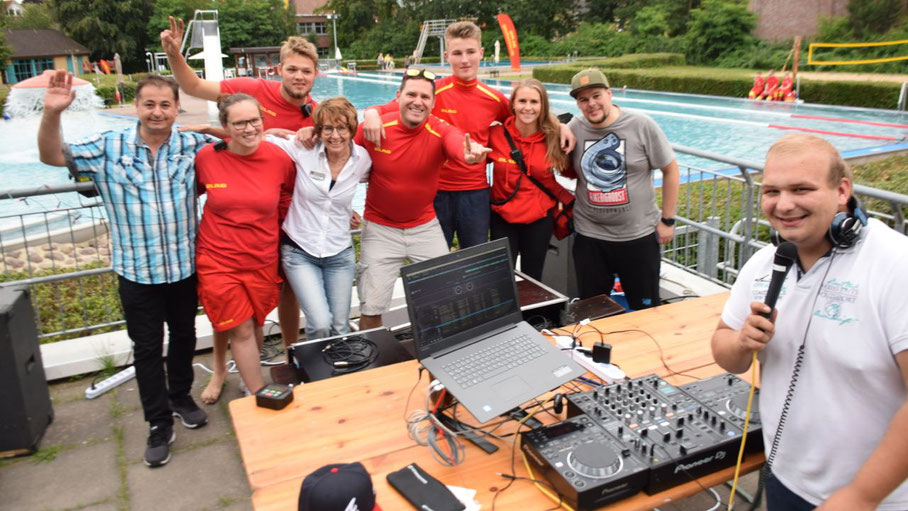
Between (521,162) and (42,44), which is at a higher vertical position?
(42,44)

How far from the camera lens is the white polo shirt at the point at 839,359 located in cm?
176

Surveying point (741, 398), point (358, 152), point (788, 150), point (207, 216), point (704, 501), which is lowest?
point (704, 501)

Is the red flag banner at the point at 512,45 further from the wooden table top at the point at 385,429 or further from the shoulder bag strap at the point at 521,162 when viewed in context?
the wooden table top at the point at 385,429

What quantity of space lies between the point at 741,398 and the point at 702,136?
1671 cm

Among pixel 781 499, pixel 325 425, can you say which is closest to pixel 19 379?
pixel 325 425

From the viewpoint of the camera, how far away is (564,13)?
5034 centimetres

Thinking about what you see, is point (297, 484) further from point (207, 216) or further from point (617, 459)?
point (207, 216)

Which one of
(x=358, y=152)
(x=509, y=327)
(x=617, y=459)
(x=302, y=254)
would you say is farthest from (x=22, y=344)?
(x=617, y=459)

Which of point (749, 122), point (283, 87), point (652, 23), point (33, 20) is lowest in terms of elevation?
point (749, 122)

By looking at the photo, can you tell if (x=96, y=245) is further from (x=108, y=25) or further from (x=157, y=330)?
(x=108, y=25)

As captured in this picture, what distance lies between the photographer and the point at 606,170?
4.09 meters

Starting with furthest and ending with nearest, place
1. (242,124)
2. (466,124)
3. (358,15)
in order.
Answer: (358,15)
(466,124)
(242,124)

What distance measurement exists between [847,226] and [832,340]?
1.02 ft

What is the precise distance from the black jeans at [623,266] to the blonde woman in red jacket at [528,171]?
287mm
